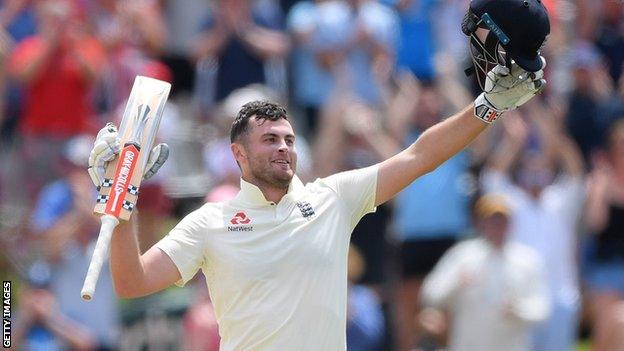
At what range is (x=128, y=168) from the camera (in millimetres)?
7207

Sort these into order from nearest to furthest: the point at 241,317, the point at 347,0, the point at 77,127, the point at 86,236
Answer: the point at 241,317, the point at 86,236, the point at 77,127, the point at 347,0

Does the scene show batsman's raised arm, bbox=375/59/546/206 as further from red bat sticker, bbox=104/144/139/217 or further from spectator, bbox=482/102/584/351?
spectator, bbox=482/102/584/351

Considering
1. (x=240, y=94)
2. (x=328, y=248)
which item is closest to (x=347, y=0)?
(x=240, y=94)

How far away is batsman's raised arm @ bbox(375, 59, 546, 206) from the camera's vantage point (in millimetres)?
7543

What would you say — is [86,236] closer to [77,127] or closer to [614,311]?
[77,127]

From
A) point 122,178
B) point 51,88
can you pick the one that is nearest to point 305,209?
point 122,178

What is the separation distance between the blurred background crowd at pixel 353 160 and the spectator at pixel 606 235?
0.07 feet

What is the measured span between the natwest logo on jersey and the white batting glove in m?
1.32

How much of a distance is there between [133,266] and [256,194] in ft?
2.66

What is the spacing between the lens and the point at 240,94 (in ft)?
44.3

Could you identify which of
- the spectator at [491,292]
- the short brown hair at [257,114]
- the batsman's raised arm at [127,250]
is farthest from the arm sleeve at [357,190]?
the spectator at [491,292]

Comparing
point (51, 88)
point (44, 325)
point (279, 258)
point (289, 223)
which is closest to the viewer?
point (279, 258)

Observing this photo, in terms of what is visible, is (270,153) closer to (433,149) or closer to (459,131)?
(433,149)

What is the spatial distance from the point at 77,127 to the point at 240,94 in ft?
5.01
